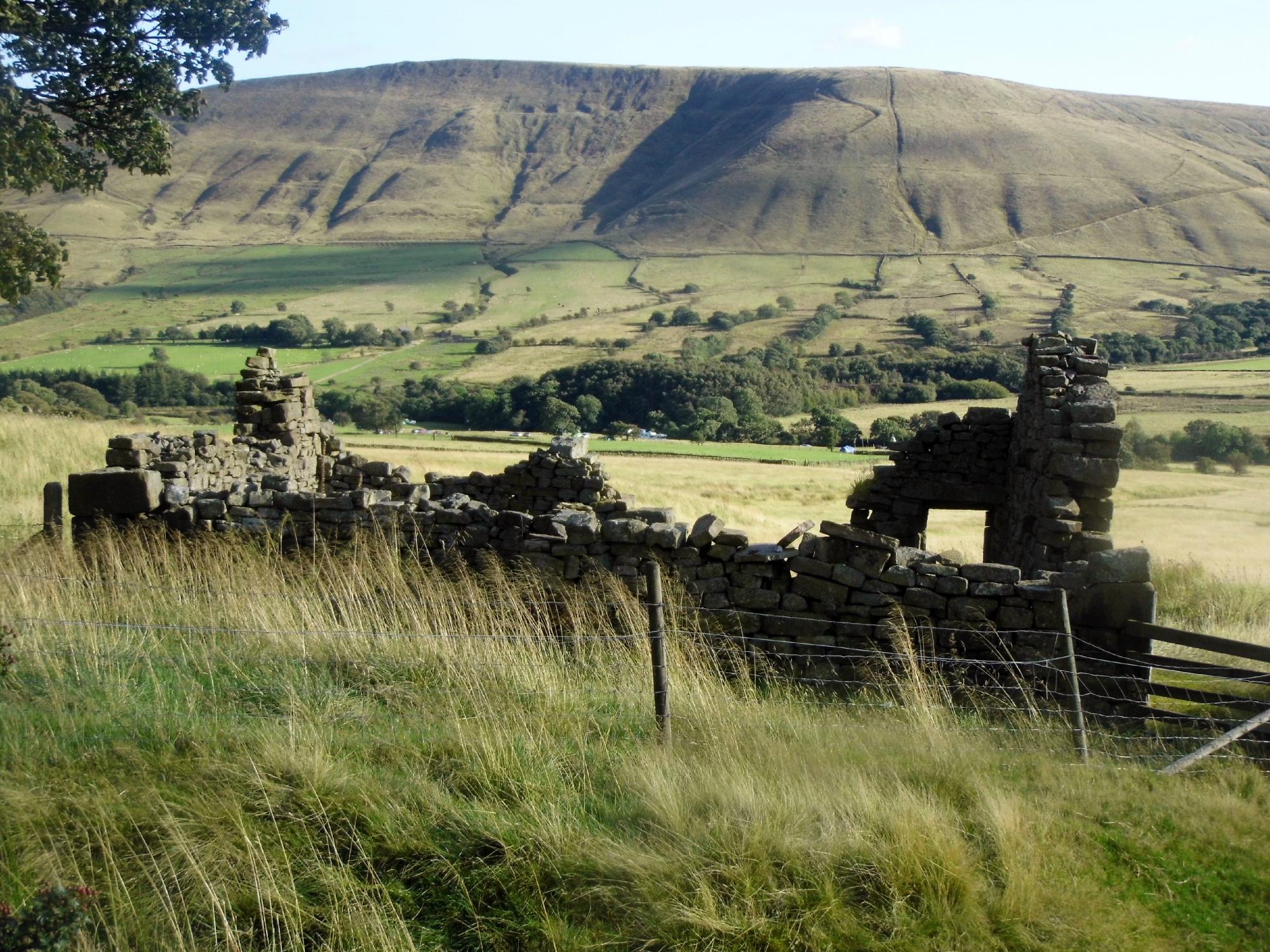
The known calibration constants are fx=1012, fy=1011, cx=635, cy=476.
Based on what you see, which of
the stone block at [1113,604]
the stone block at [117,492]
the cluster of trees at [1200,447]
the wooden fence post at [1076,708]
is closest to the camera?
the wooden fence post at [1076,708]

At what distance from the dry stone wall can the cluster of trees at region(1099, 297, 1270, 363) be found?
177 feet

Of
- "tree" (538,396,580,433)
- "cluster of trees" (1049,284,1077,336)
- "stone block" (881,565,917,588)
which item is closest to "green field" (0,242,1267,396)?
"cluster of trees" (1049,284,1077,336)

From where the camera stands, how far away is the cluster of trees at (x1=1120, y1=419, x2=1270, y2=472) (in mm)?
41938

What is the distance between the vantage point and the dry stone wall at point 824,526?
8.47 metres

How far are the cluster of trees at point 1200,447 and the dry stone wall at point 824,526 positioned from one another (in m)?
30.9

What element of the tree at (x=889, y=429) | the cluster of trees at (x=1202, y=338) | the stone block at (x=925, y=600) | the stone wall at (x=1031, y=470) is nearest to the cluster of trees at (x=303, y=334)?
the tree at (x=889, y=429)

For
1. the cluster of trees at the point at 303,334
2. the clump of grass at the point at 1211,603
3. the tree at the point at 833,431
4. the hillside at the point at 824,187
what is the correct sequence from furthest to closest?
the hillside at the point at 824,187 → the cluster of trees at the point at 303,334 → the tree at the point at 833,431 → the clump of grass at the point at 1211,603

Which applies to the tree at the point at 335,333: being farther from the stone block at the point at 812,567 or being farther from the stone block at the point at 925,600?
the stone block at the point at 925,600

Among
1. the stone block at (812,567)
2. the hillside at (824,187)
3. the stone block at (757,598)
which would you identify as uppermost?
the hillside at (824,187)

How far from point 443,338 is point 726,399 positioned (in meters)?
35.0

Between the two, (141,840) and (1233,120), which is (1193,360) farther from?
(1233,120)

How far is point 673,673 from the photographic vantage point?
721 cm

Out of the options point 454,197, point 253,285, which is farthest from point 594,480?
point 454,197

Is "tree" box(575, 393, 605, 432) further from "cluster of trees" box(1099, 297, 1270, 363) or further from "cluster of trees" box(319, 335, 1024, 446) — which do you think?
"cluster of trees" box(1099, 297, 1270, 363)
